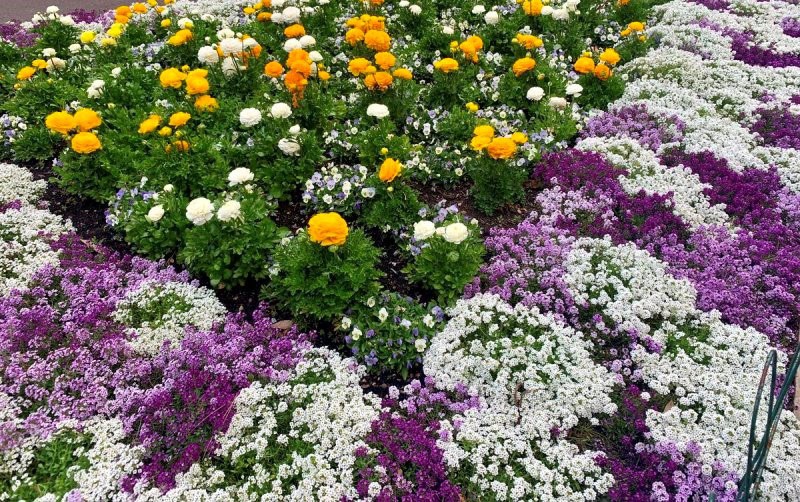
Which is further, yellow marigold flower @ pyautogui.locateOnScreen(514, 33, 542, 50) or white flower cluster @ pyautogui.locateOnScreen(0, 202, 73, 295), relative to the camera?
yellow marigold flower @ pyautogui.locateOnScreen(514, 33, 542, 50)

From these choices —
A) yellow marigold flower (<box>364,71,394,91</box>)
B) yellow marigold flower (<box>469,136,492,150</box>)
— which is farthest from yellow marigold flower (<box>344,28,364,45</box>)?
yellow marigold flower (<box>469,136,492,150</box>)

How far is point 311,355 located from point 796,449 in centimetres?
328

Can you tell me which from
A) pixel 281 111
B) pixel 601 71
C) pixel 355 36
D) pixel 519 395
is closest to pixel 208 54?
pixel 281 111

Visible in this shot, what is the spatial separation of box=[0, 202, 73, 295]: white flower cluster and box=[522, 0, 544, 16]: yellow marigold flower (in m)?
6.63

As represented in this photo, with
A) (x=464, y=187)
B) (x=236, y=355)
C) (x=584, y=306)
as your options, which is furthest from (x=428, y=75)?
(x=236, y=355)

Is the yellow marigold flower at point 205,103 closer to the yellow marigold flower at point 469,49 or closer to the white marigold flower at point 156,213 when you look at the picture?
the white marigold flower at point 156,213

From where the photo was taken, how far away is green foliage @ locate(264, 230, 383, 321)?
4.14m

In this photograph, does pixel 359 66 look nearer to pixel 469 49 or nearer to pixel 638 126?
pixel 469 49

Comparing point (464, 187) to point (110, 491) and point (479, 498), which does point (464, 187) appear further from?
point (110, 491)

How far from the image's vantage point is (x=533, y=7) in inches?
317

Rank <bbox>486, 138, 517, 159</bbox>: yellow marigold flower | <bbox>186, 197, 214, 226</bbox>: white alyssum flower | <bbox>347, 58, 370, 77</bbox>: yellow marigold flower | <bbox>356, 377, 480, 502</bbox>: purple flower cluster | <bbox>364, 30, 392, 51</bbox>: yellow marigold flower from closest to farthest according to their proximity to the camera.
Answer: <bbox>356, 377, 480, 502</bbox>: purple flower cluster
<bbox>186, 197, 214, 226</bbox>: white alyssum flower
<bbox>486, 138, 517, 159</bbox>: yellow marigold flower
<bbox>347, 58, 370, 77</bbox>: yellow marigold flower
<bbox>364, 30, 392, 51</bbox>: yellow marigold flower

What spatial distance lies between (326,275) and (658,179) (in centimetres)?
379

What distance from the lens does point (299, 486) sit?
337cm

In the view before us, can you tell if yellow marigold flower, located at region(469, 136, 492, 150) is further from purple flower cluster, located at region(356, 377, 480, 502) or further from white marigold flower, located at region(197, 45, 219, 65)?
white marigold flower, located at region(197, 45, 219, 65)
